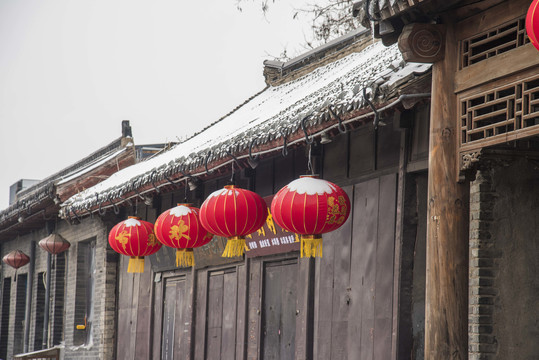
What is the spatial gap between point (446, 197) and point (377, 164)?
2127 millimetres

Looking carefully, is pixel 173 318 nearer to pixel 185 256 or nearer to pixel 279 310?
pixel 185 256

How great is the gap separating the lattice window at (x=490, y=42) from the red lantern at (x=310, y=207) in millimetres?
1850

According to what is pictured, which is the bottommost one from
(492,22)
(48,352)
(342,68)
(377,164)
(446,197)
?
(48,352)

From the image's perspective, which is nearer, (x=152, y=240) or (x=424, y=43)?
(x=424, y=43)

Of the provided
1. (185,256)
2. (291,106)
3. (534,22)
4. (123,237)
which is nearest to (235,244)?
(185,256)

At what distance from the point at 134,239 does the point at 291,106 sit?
2742mm

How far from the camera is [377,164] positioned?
8.51 metres

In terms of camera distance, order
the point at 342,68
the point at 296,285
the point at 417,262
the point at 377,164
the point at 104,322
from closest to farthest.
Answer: the point at 417,262, the point at 377,164, the point at 296,285, the point at 342,68, the point at 104,322

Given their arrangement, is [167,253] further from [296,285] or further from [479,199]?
[479,199]

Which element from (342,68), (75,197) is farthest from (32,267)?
(342,68)

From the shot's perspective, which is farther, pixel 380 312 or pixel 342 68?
pixel 342 68

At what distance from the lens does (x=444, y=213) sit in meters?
6.42

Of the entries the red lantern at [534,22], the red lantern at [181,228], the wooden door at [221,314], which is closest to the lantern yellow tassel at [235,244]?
the red lantern at [181,228]

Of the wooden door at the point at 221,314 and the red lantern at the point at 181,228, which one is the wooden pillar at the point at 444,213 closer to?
the red lantern at the point at 181,228
